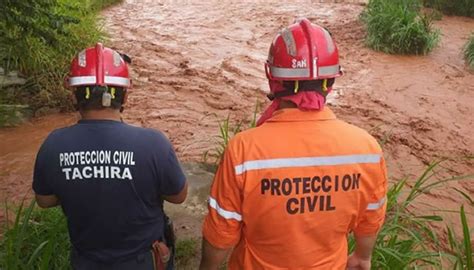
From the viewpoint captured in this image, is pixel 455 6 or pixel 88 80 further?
pixel 455 6

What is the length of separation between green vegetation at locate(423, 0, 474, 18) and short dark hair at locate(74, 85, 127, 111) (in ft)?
37.2

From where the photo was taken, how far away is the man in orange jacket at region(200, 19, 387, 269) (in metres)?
1.89

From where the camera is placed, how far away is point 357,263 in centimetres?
235

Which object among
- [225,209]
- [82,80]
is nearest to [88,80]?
[82,80]

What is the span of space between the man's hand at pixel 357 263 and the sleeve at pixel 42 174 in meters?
1.40

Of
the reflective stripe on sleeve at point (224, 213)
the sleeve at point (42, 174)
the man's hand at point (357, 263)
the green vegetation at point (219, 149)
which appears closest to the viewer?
the reflective stripe on sleeve at point (224, 213)

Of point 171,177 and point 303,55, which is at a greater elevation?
point 303,55

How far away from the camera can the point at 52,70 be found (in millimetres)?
6969

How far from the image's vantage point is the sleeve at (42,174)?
211cm

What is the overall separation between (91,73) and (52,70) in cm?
516

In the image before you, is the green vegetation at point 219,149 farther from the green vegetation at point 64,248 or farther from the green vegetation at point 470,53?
the green vegetation at point 470,53

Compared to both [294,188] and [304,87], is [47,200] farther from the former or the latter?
[304,87]

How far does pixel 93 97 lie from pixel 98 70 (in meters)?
0.13

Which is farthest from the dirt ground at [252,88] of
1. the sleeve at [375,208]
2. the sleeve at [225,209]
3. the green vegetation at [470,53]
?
the sleeve at [225,209]
